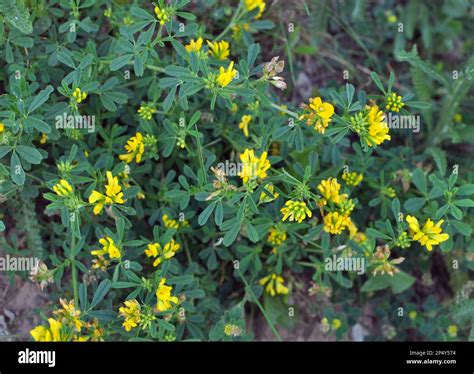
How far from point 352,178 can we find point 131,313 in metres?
1.28

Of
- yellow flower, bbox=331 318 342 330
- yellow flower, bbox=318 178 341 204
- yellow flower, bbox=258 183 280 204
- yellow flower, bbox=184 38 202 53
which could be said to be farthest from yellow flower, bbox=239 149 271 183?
yellow flower, bbox=331 318 342 330

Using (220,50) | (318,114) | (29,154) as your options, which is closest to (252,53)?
(220,50)

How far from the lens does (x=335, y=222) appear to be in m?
2.75

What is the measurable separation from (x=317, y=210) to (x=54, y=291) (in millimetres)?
1393

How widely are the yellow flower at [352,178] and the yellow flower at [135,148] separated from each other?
1.03 meters

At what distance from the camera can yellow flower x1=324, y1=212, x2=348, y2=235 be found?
2.73m

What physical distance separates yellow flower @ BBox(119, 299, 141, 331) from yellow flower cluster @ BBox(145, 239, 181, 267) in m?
0.24

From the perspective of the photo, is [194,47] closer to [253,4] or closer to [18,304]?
[253,4]

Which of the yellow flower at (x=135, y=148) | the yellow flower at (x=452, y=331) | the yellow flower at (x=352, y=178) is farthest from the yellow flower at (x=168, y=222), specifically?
the yellow flower at (x=452, y=331)

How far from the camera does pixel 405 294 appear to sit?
134 inches

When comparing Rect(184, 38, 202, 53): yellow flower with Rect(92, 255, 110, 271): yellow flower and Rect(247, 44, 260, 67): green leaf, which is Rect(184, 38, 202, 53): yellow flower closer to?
Rect(247, 44, 260, 67): green leaf

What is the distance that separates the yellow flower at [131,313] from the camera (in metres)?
2.51

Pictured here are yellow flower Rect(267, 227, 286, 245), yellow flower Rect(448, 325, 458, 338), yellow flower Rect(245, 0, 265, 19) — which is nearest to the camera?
yellow flower Rect(267, 227, 286, 245)
